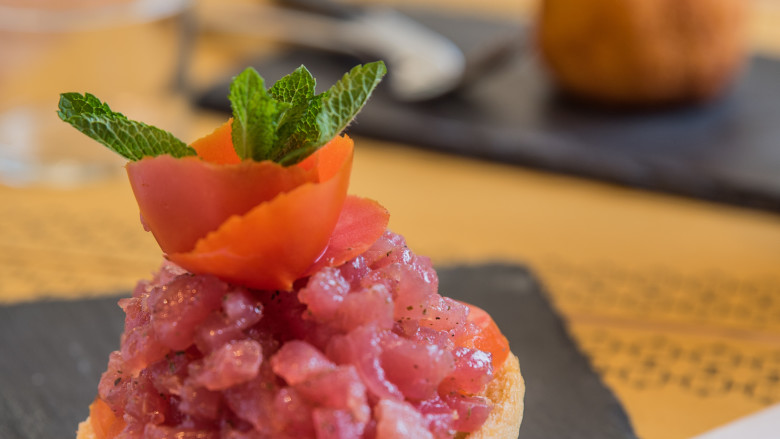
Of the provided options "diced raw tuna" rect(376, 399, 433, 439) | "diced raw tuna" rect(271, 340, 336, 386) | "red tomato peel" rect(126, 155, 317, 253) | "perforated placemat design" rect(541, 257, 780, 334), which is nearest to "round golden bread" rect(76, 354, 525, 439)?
"diced raw tuna" rect(376, 399, 433, 439)

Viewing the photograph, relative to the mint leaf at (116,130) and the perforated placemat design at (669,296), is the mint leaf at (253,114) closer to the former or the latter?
the mint leaf at (116,130)

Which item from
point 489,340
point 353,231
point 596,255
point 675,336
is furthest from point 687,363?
point 353,231

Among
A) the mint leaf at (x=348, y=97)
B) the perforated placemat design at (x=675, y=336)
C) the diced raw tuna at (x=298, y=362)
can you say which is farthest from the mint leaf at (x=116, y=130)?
the perforated placemat design at (x=675, y=336)

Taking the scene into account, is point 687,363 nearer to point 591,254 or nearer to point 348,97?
point 591,254

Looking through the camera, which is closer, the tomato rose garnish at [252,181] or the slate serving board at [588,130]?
the tomato rose garnish at [252,181]

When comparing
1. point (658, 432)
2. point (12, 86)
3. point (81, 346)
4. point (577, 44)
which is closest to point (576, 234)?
point (577, 44)
